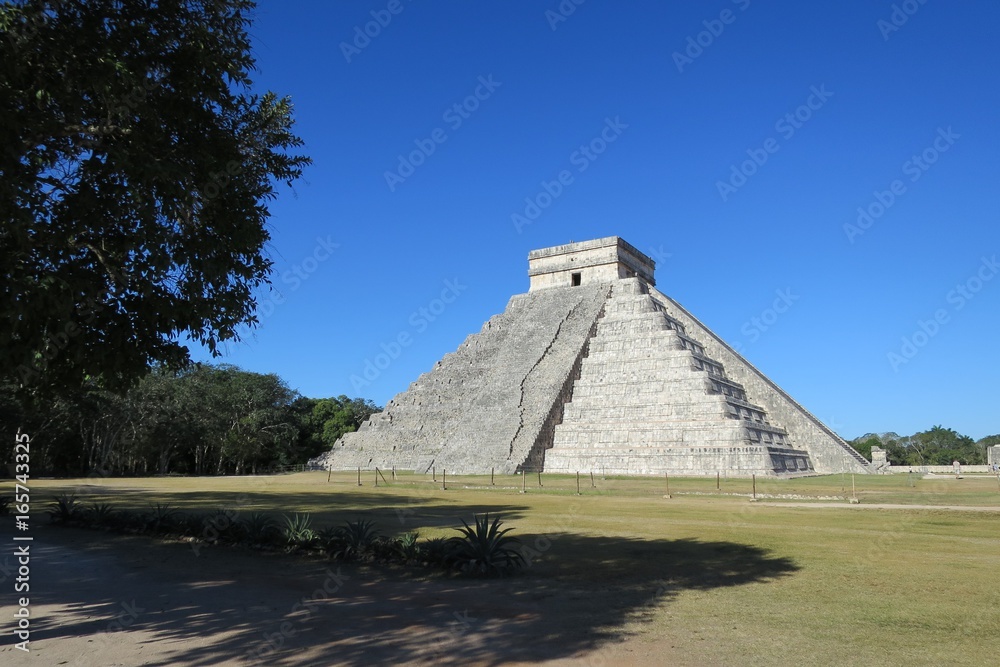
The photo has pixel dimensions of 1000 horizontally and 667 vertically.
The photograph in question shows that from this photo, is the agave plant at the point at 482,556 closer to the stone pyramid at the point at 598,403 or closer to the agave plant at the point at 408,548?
the agave plant at the point at 408,548

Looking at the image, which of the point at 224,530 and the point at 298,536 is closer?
the point at 298,536

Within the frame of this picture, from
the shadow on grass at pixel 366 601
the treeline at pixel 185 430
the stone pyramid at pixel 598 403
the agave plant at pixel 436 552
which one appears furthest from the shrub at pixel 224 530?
the treeline at pixel 185 430

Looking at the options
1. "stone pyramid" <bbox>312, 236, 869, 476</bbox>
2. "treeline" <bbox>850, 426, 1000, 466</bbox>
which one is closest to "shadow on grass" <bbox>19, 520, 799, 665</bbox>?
"stone pyramid" <bbox>312, 236, 869, 476</bbox>

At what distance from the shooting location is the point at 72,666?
4.83 metres

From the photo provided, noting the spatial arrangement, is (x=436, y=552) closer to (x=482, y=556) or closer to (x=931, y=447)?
(x=482, y=556)

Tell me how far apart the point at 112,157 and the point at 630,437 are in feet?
77.3

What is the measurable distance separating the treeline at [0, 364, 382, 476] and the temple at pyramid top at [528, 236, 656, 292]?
1854 cm

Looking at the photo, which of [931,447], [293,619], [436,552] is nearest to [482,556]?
[436,552]

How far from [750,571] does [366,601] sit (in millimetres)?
4294

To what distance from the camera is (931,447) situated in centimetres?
6894

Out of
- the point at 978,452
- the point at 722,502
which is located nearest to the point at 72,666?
the point at 722,502

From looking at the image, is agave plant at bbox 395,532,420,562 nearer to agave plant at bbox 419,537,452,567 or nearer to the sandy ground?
agave plant at bbox 419,537,452,567

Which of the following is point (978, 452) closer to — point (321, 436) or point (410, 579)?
point (321, 436)

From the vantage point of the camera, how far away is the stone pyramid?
2652cm
